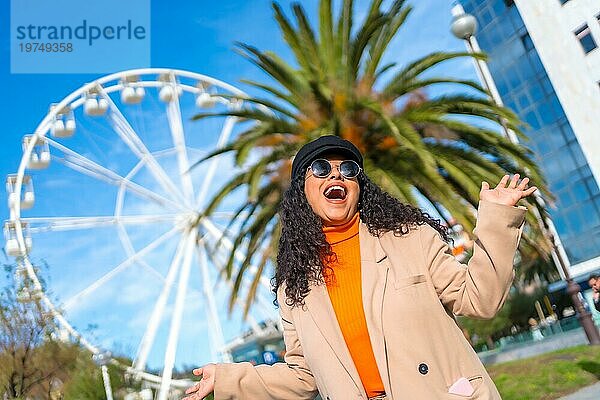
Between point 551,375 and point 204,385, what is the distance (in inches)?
409

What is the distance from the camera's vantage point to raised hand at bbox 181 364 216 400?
2518 millimetres

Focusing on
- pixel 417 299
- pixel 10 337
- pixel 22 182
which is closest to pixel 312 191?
pixel 417 299

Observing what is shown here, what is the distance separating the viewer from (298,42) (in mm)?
11102

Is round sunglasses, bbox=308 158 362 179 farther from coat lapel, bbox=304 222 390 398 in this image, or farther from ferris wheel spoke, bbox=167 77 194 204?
ferris wheel spoke, bbox=167 77 194 204

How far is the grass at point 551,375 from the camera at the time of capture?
34.1 feet

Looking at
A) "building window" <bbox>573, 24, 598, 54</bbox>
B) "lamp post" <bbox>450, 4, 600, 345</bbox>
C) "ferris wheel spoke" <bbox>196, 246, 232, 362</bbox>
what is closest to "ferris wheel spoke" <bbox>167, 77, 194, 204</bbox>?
"ferris wheel spoke" <bbox>196, 246, 232, 362</bbox>

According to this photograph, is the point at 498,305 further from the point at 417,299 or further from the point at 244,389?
the point at 244,389

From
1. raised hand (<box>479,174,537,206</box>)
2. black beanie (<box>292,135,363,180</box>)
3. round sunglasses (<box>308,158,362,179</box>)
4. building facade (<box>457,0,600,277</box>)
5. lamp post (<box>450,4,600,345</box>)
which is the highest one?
building facade (<box>457,0,600,277</box>)

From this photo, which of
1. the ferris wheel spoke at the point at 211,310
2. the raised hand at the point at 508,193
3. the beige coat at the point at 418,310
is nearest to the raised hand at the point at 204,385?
the beige coat at the point at 418,310

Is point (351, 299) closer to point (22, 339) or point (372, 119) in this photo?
point (372, 119)

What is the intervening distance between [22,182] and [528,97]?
25409 mm

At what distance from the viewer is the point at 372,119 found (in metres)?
10.6

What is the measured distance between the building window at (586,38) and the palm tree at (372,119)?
2171cm

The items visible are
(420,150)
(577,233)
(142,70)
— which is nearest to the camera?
(420,150)
